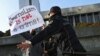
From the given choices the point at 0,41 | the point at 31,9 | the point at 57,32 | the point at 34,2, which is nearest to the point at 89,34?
the point at 0,41

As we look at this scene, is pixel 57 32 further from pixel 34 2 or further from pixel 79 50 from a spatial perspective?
pixel 34 2

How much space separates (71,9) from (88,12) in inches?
72.9

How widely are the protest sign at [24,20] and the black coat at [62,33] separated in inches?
81.9

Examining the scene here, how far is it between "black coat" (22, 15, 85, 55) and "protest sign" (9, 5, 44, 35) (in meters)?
2.08

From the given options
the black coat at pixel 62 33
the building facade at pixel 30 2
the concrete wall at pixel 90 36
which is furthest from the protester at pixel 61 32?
the concrete wall at pixel 90 36

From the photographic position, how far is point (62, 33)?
5332mm

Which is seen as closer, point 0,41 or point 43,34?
point 43,34

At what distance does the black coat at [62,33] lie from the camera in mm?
5191

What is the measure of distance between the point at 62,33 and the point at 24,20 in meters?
2.53

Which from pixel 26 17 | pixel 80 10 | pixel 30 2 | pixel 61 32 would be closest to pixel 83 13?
pixel 80 10

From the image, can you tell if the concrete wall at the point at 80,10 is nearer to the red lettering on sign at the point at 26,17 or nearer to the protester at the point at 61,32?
the red lettering on sign at the point at 26,17

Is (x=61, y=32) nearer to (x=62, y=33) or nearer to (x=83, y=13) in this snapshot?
(x=62, y=33)

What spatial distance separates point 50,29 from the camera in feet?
17.0

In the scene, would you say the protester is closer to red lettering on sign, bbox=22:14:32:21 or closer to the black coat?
the black coat
